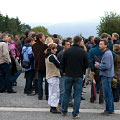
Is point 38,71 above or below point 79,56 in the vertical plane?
below

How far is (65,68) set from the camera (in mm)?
7805

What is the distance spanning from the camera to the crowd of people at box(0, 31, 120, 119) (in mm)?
7707

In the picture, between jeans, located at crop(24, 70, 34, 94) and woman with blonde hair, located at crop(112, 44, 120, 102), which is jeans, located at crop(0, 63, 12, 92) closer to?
jeans, located at crop(24, 70, 34, 94)

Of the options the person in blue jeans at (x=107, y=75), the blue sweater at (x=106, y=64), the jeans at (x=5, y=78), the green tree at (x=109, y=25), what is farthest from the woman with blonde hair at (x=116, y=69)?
the green tree at (x=109, y=25)

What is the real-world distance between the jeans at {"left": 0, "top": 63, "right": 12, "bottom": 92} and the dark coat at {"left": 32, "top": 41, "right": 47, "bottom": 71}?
4.10 ft

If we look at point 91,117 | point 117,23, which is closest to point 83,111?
point 91,117

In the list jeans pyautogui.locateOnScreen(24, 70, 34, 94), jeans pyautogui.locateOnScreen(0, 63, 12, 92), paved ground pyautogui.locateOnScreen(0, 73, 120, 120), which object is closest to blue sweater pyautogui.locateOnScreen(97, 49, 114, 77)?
paved ground pyautogui.locateOnScreen(0, 73, 120, 120)

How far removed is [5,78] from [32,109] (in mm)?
2456

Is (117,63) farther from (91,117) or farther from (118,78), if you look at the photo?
(91,117)

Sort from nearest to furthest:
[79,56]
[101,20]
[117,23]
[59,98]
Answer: [79,56] < [59,98] < [117,23] < [101,20]

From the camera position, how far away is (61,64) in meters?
7.86

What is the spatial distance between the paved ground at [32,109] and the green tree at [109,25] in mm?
46206

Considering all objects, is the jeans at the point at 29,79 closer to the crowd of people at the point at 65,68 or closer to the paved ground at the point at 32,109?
the crowd of people at the point at 65,68

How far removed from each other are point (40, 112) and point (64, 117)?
740 millimetres
